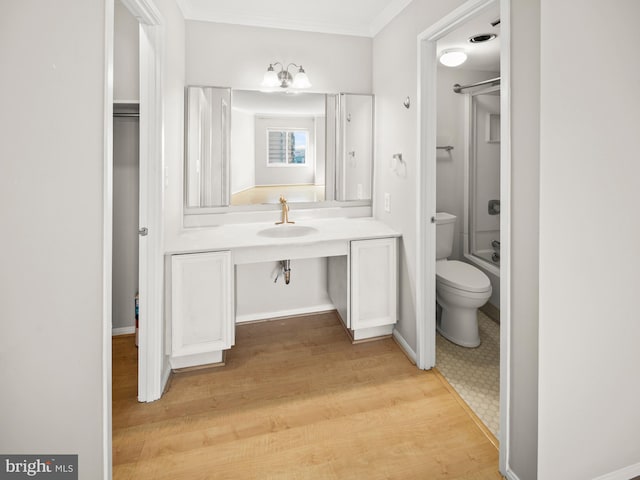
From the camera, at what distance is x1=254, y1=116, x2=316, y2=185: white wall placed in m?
2.69

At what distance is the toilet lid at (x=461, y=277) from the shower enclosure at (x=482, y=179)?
621mm

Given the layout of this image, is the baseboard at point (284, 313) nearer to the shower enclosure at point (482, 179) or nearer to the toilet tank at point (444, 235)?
the toilet tank at point (444, 235)

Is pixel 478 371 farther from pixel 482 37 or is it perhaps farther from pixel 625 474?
pixel 482 37

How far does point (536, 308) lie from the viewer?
123cm

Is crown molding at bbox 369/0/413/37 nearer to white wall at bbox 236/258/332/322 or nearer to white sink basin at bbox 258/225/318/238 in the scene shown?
white sink basin at bbox 258/225/318/238

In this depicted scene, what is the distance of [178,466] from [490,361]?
190 cm

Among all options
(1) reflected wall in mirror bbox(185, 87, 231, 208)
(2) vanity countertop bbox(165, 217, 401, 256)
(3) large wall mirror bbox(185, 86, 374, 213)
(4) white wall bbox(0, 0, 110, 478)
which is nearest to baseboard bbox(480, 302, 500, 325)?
(2) vanity countertop bbox(165, 217, 401, 256)

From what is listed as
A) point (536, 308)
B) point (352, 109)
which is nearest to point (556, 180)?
point (536, 308)

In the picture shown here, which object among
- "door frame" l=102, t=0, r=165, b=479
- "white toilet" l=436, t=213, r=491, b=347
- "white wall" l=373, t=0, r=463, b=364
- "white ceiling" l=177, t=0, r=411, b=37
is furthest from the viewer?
"white toilet" l=436, t=213, r=491, b=347

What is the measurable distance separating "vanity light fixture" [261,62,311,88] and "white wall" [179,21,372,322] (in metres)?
0.06

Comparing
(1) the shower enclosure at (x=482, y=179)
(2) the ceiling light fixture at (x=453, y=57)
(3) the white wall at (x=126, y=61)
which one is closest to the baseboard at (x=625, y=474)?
(1) the shower enclosure at (x=482, y=179)

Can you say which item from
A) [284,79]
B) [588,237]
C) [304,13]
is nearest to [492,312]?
[588,237]

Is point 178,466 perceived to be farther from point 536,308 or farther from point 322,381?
point 536,308

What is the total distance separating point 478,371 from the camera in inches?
85.7
